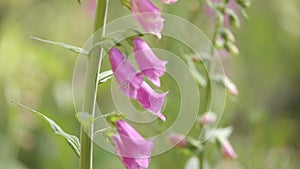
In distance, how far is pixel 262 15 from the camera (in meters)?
4.25

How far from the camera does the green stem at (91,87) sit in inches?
43.6

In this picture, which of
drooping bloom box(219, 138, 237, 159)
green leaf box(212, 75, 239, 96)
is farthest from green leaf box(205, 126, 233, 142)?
green leaf box(212, 75, 239, 96)

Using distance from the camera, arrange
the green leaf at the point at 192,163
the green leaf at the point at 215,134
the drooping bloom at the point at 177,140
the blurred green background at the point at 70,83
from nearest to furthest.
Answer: the drooping bloom at the point at 177,140 < the green leaf at the point at 215,134 < the green leaf at the point at 192,163 < the blurred green background at the point at 70,83

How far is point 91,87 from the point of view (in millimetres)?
1137

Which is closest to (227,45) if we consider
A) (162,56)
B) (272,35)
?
(162,56)

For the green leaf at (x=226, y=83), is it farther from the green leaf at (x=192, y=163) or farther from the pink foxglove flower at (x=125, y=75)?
the pink foxglove flower at (x=125, y=75)

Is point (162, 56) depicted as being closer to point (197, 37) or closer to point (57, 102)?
point (197, 37)

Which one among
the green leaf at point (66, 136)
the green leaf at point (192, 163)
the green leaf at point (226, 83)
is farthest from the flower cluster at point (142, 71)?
the green leaf at point (192, 163)

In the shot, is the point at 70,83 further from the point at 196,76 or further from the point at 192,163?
the point at 196,76

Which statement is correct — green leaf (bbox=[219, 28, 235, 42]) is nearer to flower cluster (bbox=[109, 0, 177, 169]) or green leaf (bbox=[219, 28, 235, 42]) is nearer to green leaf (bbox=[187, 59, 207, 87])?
green leaf (bbox=[187, 59, 207, 87])

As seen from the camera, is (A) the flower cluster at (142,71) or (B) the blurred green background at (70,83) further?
(B) the blurred green background at (70,83)

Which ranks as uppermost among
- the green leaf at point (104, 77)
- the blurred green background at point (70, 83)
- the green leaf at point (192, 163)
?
the green leaf at point (104, 77)

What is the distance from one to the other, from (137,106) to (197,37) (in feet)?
1.34

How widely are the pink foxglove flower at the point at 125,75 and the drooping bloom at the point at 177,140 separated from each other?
68 cm
